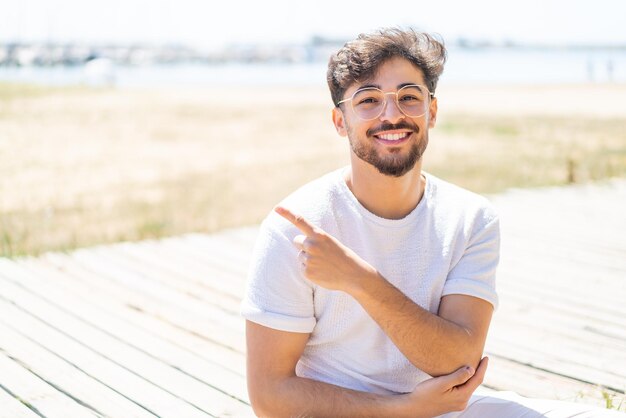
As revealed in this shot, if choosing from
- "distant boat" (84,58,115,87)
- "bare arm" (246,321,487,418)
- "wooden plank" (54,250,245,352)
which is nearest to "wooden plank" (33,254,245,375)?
"wooden plank" (54,250,245,352)

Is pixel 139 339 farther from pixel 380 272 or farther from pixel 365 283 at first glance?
pixel 365 283

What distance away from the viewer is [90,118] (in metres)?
18.1

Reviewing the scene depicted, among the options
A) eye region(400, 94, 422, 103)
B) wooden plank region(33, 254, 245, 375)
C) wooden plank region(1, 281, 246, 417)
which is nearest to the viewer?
eye region(400, 94, 422, 103)

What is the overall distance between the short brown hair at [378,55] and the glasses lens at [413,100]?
0.07m

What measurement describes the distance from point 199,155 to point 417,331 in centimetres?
1160

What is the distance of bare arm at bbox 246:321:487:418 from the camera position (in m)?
2.12

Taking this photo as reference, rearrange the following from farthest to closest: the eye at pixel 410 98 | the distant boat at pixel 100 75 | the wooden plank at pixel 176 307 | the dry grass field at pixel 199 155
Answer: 1. the distant boat at pixel 100 75
2. the dry grass field at pixel 199 155
3. the wooden plank at pixel 176 307
4. the eye at pixel 410 98

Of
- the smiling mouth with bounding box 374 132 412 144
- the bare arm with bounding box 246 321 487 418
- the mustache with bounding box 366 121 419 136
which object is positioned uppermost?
the mustache with bounding box 366 121 419 136

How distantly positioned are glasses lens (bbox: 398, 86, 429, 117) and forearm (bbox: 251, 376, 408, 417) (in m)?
0.75

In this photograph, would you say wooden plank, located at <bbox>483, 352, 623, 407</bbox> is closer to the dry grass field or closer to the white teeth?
the white teeth

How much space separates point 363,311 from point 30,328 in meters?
2.05

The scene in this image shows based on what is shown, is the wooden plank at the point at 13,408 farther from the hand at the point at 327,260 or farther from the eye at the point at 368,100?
the eye at the point at 368,100

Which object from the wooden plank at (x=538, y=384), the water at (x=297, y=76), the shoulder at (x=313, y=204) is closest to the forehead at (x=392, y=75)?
the shoulder at (x=313, y=204)

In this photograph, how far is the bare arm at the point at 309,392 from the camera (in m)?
2.12
